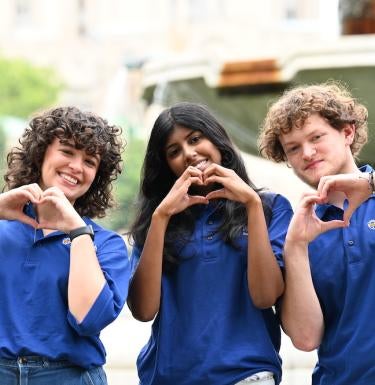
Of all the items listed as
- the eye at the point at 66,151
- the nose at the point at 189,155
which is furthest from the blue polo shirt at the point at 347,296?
the eye at the point at 66,151

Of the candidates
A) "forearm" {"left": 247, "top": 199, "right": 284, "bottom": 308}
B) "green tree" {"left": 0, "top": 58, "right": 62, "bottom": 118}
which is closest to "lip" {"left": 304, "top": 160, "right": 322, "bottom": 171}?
"forearm" {"left": 247, "top": 199, "right": 284, "bottom": 308}

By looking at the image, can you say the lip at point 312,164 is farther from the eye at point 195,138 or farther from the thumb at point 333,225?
the eye at point 195,138

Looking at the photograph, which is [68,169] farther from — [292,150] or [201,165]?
[292,150]

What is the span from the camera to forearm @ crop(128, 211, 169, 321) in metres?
3.67

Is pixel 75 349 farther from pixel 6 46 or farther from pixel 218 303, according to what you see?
pixel 6 46

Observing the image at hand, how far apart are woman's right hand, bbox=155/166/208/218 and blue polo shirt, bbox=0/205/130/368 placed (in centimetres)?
22

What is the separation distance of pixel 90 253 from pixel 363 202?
920 mm

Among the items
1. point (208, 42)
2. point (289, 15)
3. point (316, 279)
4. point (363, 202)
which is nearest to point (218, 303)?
point (316, 279)

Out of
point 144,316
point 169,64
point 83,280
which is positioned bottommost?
point 144,316

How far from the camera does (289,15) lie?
6228cm

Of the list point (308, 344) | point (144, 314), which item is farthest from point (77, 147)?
point (308, 344)

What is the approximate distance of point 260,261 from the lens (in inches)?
141

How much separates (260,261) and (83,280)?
586 mm

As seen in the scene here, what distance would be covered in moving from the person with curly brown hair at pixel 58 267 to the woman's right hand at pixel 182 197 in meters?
0.21
